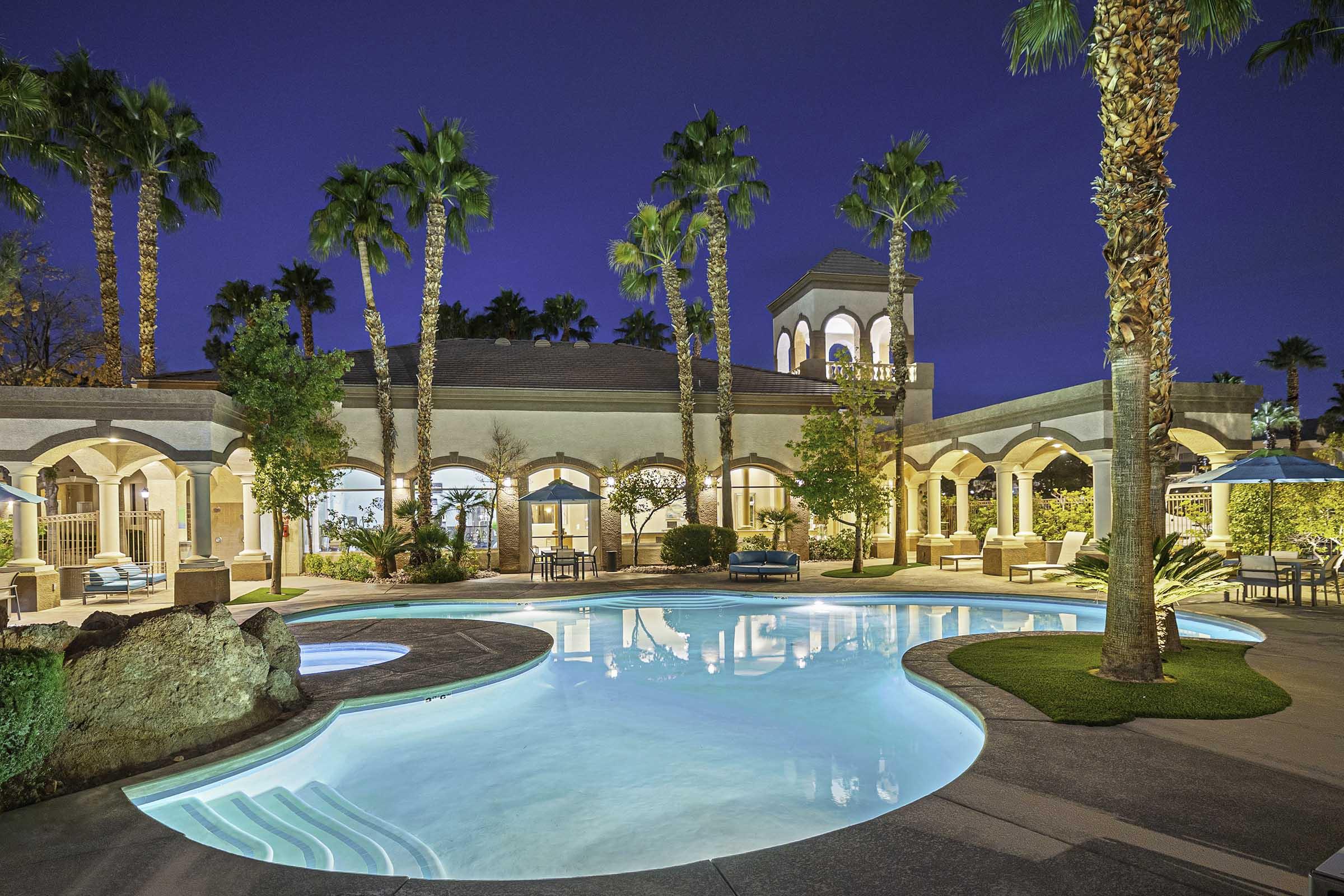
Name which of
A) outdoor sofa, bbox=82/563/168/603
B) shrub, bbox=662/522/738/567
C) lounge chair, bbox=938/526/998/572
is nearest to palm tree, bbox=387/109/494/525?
outdoor sofa, bbox=82/563/168/603

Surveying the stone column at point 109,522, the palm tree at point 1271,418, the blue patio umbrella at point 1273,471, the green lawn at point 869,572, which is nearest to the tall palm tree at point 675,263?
the green lawn at point 869,572

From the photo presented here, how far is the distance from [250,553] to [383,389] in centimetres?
530

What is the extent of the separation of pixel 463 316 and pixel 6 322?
1932 cm

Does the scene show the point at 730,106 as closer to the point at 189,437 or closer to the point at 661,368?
the point at 661,368

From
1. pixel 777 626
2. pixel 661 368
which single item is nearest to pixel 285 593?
pixel 777 626

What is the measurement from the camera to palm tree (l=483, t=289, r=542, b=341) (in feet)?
129

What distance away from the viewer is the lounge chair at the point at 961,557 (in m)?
20.0

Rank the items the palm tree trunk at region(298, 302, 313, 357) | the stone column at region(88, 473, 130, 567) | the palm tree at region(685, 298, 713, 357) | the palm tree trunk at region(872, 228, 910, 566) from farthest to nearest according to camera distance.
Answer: the palm tree at region(685, 298, 713, 357)
the palm tree trunk at region(298, 302, 313, 357)
the palm tree trunk at region(872, 228, 910, 566)
the stone column at region(88, 473, 130, 567)

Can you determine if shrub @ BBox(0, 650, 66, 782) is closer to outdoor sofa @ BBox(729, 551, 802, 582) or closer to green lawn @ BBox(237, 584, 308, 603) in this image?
green lawn @ BBox(237, 584, 308, 603)

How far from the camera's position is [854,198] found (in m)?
21.9

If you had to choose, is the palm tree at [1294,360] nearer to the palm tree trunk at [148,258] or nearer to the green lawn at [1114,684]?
the green lawn at [1114,684]

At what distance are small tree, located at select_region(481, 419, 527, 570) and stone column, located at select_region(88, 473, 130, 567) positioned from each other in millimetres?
8643

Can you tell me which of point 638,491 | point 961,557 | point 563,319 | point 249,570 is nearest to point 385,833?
point 638,491

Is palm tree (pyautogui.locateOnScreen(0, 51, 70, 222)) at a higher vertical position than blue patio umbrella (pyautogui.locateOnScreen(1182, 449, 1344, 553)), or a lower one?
higher
